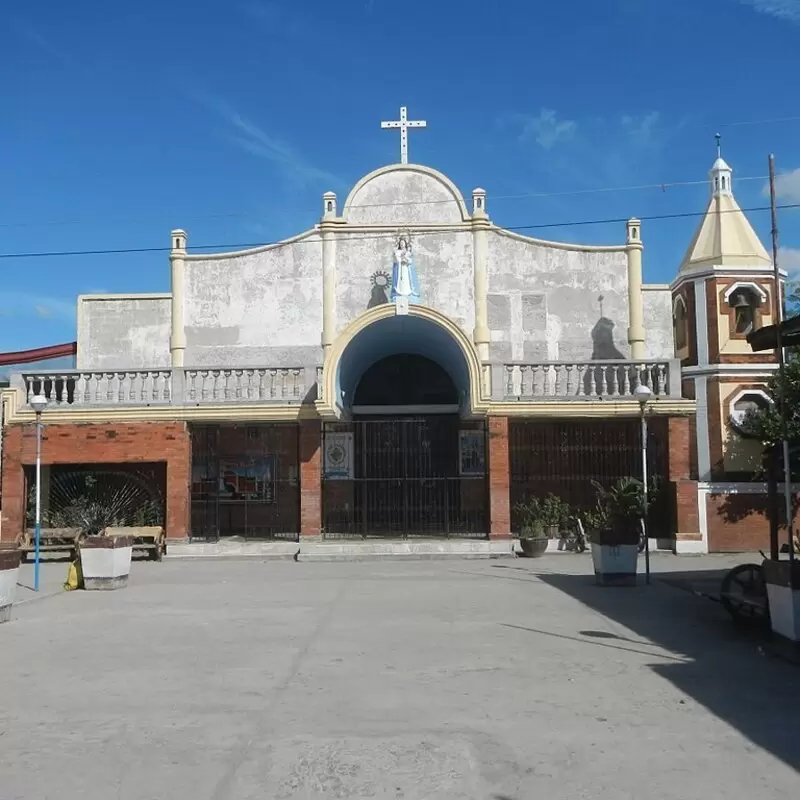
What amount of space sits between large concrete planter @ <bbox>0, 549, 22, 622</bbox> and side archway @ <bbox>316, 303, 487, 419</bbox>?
31.3ft

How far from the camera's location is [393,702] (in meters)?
7.11

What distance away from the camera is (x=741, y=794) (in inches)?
198

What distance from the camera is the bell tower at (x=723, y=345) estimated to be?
2178 centimetres

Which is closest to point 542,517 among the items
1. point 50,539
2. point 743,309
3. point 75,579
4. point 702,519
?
point 702,519

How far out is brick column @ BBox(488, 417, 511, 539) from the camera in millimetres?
21031

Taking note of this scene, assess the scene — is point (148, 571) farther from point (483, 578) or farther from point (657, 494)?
point (657, 494)

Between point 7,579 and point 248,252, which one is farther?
point 248,252

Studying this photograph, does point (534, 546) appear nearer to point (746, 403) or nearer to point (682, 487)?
point (682, 487)

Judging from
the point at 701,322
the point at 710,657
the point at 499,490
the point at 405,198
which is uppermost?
the point at 405,198

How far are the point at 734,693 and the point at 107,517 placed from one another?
670 inches

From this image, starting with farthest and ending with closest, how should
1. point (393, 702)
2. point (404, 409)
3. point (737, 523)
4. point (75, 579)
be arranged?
1. point (404, 409)
2. point (737, 523)
3. point (75, 579)
4. point (393, 702)

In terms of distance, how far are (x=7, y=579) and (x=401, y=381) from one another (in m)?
15.2

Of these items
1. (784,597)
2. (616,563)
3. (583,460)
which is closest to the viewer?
(784,597)

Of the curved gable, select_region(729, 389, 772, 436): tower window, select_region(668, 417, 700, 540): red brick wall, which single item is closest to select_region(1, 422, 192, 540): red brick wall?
the curved gable
